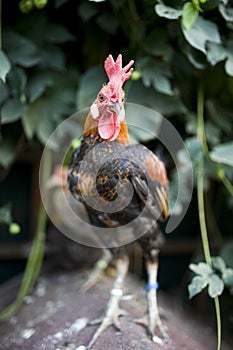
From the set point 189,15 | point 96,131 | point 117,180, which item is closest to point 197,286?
point 117,180

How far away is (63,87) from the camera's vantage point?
4.66 feet

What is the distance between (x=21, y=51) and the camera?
1.31 m

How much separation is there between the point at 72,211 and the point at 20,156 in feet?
1.33

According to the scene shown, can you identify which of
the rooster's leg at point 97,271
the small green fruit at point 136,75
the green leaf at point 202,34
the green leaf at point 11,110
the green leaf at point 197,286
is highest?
the green leaf at point 202,34

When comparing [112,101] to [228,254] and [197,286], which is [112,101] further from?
[228,254]

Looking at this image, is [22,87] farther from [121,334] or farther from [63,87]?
[121,334]

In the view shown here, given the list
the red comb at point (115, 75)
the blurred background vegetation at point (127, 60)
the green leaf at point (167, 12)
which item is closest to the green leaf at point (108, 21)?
the blurred background vegetation at point (127, 60)

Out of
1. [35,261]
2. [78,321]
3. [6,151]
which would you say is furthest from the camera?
[35,261]

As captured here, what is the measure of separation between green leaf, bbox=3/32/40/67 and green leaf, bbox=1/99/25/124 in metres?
0.10

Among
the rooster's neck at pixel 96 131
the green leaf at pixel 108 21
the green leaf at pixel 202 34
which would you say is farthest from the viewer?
the green leaf at pixel 108 21

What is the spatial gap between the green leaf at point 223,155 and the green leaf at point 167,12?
37 cm

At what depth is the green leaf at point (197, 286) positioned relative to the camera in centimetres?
100

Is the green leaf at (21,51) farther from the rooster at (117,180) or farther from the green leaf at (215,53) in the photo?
the green leaf at (215,53)

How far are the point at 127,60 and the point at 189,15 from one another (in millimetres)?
305
